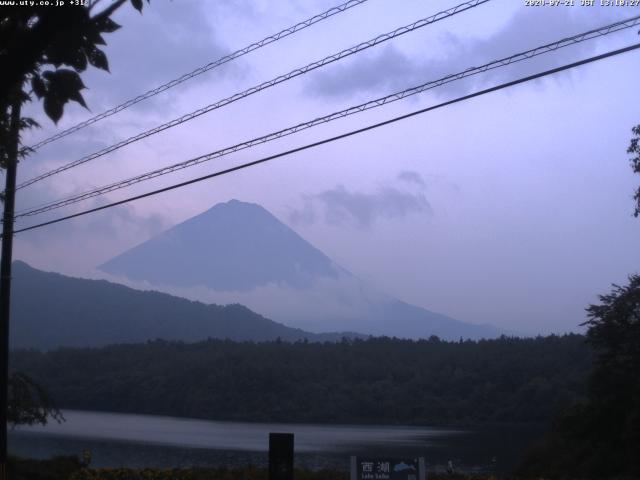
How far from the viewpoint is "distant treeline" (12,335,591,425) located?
53.2 metres

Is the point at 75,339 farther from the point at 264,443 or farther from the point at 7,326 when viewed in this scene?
the point at 7,326

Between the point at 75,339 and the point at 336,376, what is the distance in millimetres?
73144

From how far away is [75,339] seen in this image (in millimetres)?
128125

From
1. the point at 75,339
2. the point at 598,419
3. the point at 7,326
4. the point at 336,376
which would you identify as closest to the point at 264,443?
the point at 598,419

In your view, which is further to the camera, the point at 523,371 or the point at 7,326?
the point at 523,371

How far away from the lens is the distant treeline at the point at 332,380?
2096 inches

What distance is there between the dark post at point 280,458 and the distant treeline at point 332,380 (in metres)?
37.6

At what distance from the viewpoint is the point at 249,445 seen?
35.9m

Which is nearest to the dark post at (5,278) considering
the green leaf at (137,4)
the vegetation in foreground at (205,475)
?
the vegetation in foreground at (205,475)

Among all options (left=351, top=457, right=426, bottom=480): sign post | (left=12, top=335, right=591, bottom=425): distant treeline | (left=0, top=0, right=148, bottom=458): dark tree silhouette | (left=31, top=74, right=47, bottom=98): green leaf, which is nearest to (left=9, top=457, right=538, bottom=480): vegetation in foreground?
(left=351, top=457, right=426, bottom=480): sign post

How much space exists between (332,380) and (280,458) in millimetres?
53663

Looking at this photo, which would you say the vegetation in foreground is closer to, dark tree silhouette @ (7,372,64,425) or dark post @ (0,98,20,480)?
dark post @ (0,98,20,480)

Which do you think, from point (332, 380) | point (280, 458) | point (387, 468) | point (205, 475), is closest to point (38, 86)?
point (280, 458)

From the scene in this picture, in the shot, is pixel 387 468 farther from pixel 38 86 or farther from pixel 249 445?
pixel 249 445
